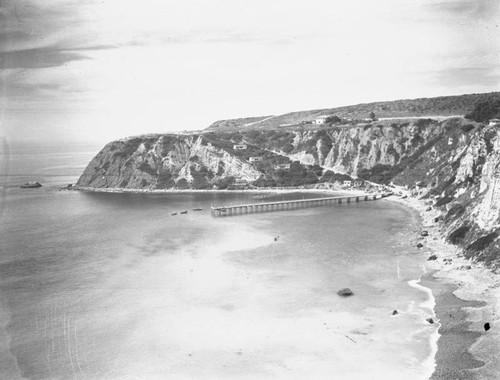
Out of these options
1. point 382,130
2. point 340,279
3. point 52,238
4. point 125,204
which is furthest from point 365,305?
point 382,130

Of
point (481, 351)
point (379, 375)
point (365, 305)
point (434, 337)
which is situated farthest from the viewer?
point (365, 305)

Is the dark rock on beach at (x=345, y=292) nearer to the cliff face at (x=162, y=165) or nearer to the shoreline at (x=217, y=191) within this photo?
the shoreline at (x=217, y=191)

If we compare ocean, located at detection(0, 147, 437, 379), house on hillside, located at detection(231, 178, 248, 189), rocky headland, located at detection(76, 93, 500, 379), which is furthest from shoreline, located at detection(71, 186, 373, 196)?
ocean, located at detection(0, 147, 437, 379)

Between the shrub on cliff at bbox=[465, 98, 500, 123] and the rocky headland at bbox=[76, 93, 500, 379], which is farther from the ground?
the shrub on cliff at bbox=[465, 98, 500, 123]

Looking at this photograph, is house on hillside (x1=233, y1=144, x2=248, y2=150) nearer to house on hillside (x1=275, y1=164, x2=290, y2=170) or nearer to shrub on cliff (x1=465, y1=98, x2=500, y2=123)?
house on hillside (x1=275, y1=164, x2=290, y2=170)

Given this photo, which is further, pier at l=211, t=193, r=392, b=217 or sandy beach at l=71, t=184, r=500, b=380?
pier at l=211, t=193, r=392, b=217

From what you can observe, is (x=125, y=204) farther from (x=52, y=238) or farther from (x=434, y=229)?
(x=434, y=229)
